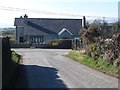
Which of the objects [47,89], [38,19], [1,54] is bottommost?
[47,89]

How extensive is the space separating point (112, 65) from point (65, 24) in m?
59.8

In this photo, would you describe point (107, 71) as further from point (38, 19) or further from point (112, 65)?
point (38, 19)

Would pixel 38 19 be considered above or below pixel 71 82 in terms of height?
above

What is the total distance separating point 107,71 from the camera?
22.1m

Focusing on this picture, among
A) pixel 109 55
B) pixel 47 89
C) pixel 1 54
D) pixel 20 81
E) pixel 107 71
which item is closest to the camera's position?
pixel 47 89

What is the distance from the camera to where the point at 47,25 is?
3216 inches

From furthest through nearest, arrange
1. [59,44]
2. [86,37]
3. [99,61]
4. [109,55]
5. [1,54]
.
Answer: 1. [59,44]
2. [86,37]
3. [99,61]
4. [109,55]
5. [1,54]

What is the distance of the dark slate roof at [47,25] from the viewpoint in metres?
80.1

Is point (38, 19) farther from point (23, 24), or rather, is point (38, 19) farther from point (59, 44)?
point (59, 44)

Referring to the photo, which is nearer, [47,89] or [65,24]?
[47,89]

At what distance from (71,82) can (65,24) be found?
6528cm

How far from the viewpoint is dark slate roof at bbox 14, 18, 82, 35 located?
263ft

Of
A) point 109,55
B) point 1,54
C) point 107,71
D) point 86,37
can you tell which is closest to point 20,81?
point 1,54

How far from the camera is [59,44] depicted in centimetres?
6688
